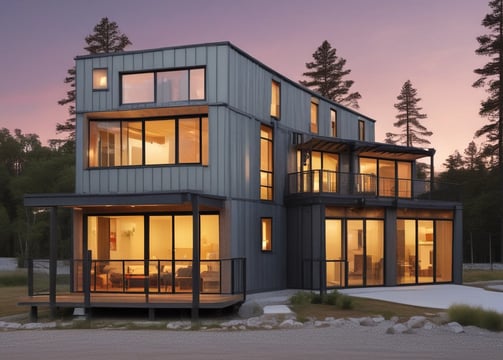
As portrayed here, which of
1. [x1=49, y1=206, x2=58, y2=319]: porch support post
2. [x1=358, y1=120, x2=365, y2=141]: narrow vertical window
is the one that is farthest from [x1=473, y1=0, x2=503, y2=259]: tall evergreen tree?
[x1=49, y1=206, x2=58, y2=319]: porch support post

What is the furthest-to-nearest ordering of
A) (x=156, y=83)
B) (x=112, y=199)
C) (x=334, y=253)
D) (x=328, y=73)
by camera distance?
1. (x=328, y=73)
2. (x=334, y=253)
3. (x=156, y=83)
4. (x=112, y=199)

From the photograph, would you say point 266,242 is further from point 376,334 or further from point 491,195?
point 491,195

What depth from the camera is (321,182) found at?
81.9ft

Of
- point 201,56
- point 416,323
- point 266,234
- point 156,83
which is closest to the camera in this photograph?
point 416,323

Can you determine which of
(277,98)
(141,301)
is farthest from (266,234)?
(141,301)

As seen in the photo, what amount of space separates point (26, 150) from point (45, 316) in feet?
261

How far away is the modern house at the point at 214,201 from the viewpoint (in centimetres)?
1947

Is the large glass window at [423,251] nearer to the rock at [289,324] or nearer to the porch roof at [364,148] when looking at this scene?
the porch roof at [364,148]

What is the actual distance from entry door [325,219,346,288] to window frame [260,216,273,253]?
217 centimetres

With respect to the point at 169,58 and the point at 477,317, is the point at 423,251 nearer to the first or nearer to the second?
the point at 477,317

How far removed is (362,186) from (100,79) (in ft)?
37.6

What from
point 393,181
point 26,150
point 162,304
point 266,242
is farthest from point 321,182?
point 26,150

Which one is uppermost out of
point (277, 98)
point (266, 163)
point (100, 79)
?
point (100, 79)

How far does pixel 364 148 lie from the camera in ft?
92.2
